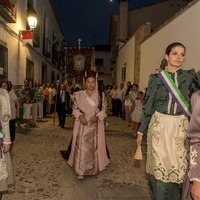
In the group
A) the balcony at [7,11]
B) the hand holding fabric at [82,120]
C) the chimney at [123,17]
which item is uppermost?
the chimney at [123,17]

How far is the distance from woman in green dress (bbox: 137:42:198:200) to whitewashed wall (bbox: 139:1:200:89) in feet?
16.3

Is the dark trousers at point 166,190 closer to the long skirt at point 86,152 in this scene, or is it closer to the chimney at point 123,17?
the long skirt at point 86,152

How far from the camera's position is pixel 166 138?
375cm

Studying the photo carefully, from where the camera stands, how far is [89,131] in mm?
6648

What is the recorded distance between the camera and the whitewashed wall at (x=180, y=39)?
8914 mm

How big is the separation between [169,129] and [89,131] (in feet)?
9.97

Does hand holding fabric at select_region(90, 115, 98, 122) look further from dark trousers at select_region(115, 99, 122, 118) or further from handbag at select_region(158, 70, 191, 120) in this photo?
dark trousers at select_region(115, 99, 122, 118)

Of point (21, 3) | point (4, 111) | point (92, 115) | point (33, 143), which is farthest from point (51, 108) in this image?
point (4, 111)

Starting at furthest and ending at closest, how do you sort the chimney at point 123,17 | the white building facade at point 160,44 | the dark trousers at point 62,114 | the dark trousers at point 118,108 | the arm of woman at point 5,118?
the chimney at point 123,17 < the dark trousers at point 118,108 < the dark trousers at point 62,114 < the white building facade at point 160,44 < the arm of woman at point 5,118

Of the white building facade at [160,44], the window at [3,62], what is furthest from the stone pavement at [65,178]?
the window at [3,62]

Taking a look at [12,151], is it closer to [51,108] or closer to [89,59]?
[51,108]

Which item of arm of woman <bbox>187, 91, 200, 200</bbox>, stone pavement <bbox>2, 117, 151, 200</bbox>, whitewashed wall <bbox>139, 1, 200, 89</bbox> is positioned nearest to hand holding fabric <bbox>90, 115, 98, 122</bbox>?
stone pavement <bbox>2, 117, 151, 200</bbox>

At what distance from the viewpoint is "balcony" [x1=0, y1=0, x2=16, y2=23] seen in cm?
1198

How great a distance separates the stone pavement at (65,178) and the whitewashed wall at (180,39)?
260 centimetres
